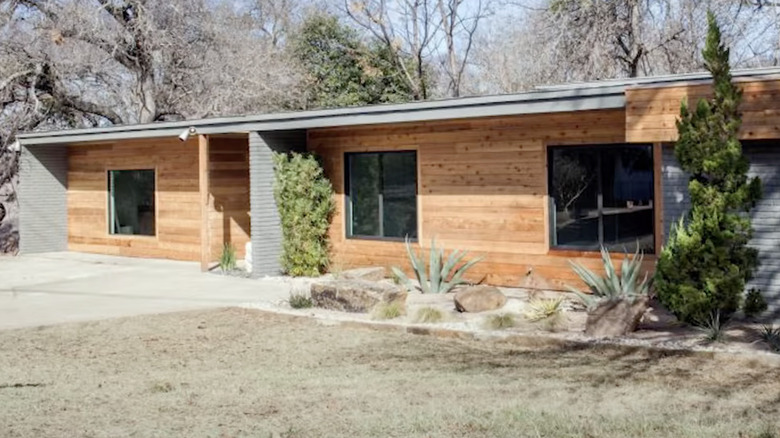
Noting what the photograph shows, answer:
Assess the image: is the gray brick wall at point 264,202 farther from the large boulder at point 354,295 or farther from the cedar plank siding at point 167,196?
the large boulder at point 354,295

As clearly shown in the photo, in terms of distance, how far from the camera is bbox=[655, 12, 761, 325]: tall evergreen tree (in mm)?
8062

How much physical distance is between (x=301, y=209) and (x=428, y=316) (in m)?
4.86

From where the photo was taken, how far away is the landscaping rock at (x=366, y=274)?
1225 cm

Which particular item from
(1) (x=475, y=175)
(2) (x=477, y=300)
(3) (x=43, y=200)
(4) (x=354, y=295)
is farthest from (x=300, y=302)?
(3) (x=43, y=200)

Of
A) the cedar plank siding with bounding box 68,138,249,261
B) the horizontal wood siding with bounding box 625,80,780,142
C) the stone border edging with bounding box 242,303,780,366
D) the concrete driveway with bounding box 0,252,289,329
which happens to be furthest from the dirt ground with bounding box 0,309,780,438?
the cedar plank siding with bounding box 68,138,249,261

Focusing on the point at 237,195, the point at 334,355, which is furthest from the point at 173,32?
the point at 334,355

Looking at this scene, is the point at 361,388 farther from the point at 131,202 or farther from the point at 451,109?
the point at 131,202

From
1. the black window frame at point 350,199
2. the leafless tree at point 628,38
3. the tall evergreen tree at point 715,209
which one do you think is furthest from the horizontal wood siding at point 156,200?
the tall evergreen tree at point 715,209

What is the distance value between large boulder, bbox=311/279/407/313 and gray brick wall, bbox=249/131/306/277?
3562 millimetres

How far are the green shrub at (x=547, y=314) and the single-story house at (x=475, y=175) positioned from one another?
1.52 m

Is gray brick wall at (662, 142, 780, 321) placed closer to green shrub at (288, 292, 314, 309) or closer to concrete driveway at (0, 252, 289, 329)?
green shrub at (288, 292, 314, 309)

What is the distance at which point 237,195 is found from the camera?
16.4 m

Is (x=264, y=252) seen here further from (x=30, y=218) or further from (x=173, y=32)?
(x=173, y=32)

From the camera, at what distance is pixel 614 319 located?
8227mm
